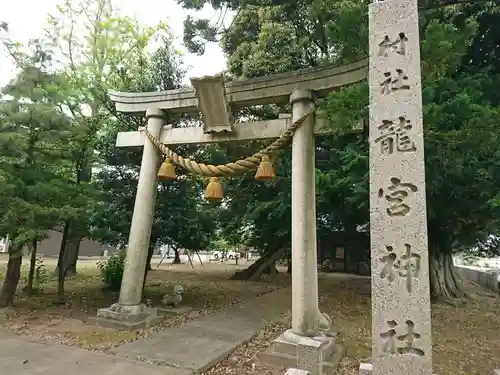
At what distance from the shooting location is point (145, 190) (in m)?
7.34

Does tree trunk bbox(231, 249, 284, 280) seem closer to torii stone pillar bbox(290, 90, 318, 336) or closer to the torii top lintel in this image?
the torii top lintel

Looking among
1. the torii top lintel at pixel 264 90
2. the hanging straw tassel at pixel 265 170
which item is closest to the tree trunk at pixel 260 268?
the torii top lintel at pixel 264 90

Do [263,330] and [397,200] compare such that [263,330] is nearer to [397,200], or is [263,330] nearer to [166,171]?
[166,171]

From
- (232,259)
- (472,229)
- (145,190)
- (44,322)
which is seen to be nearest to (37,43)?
(145,190)

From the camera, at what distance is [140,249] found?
7.11 meters

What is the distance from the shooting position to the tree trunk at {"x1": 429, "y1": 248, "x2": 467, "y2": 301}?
10.9 meters

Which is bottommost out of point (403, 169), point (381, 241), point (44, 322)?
point (44, 322)

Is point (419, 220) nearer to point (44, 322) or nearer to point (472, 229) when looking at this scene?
point (44, 322)

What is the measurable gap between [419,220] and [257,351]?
12.1 ft

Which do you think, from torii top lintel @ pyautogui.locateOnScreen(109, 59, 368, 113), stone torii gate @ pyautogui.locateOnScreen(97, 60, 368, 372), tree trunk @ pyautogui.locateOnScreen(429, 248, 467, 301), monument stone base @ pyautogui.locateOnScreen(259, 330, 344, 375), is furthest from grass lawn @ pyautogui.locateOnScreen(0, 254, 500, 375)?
torii top lintel @ pyautogui.locateOnScreen(109, 59, 368, 113)

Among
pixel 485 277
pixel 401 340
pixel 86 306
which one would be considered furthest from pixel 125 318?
pixel 485 277

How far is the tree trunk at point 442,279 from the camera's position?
35.8 ft

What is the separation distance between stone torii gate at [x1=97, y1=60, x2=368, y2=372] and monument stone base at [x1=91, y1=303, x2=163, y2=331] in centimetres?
2

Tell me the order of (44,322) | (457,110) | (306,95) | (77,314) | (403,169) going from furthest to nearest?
(77,314)
(44,322)
(306,95)
(457,110)
(403,169)
